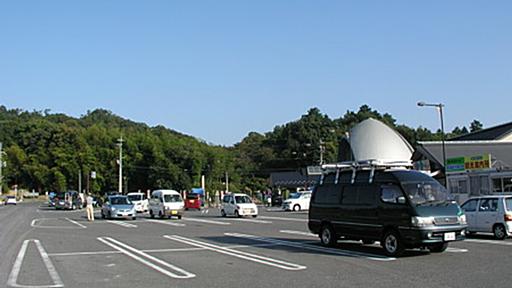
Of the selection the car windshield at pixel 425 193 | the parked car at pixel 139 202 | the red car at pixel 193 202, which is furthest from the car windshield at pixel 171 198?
the car windshield at pixel 425 193

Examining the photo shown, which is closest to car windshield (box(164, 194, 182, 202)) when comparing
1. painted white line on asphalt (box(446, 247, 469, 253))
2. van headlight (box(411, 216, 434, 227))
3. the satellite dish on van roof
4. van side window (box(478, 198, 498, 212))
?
van side window (box(478, 198, 498, 212))

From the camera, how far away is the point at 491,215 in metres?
20.2

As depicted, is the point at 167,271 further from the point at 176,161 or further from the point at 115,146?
the point at 115,146

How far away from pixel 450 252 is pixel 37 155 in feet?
359

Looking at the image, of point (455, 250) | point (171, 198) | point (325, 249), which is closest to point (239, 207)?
point (171, 198)

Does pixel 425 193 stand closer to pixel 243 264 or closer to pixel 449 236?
pixel 449 236

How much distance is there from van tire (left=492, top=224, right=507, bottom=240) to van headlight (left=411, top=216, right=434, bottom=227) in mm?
6423

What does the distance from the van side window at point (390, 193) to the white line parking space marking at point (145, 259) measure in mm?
5872

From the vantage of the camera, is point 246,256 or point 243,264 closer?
point 243,264

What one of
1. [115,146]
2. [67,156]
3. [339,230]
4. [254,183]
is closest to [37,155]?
[67,156]

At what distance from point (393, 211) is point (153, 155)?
89.0m

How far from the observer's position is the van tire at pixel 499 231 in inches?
775

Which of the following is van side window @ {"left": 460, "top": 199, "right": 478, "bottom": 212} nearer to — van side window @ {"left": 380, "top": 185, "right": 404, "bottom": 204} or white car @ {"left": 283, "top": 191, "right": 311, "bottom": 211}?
van side window @ {"left": 380, "top": 185, "right": 404, "bottom": 204}

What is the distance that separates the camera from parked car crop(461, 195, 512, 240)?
19.6m
